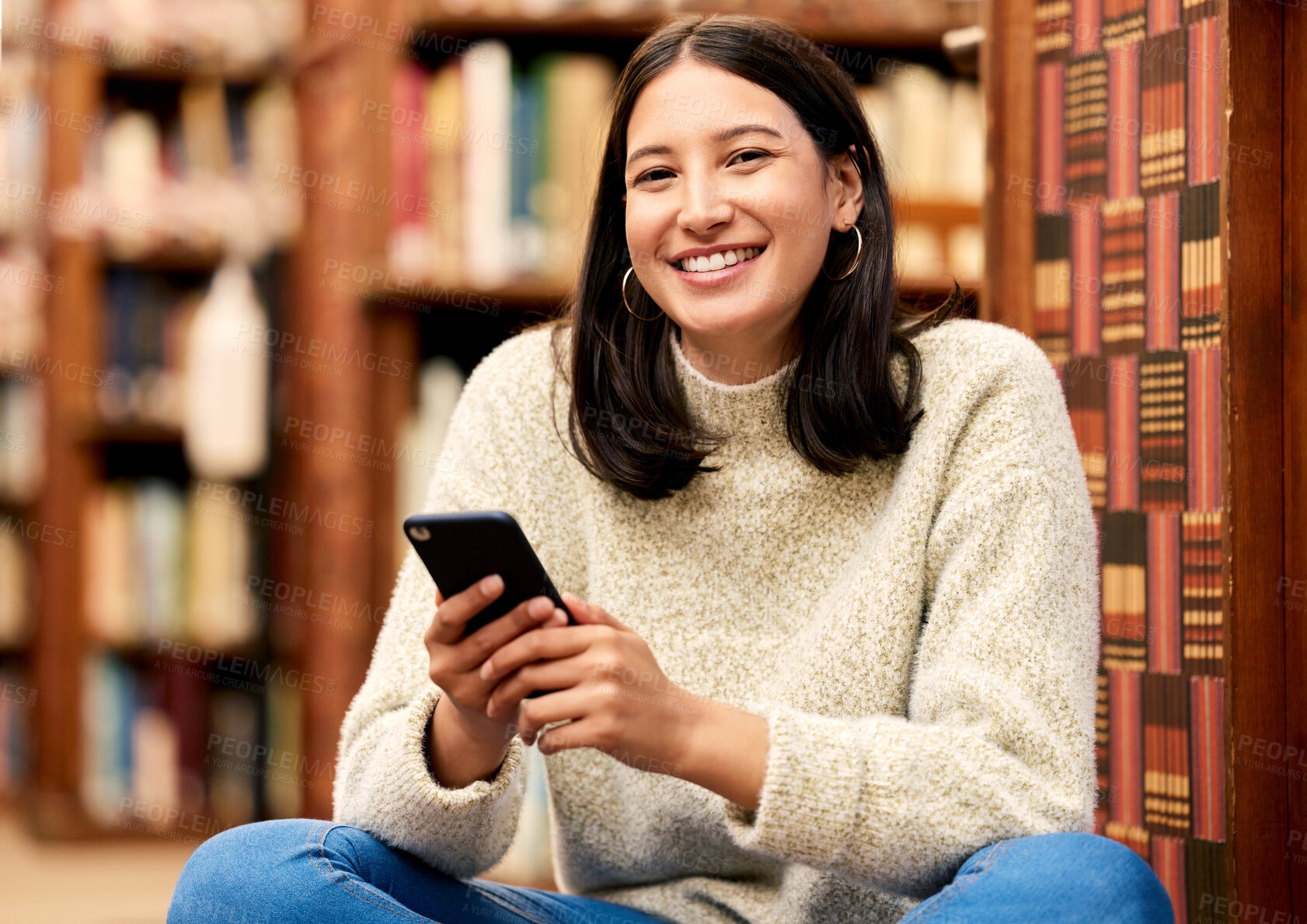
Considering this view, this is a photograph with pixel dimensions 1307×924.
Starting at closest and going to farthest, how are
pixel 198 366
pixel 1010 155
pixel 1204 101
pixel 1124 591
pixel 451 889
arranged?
pixel 451 889, pixel 1204 101, pixel 1124 591, pixel 1010 155, pixel 198 366

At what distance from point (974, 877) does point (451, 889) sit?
430mm

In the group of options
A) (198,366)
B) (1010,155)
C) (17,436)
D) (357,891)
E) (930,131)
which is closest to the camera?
(357,891)

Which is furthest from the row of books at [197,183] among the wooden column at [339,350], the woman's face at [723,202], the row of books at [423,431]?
the woman's face at [723,202]

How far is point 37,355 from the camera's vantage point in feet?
8.61

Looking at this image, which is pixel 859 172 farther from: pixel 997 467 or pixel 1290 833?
pixel 1290 833

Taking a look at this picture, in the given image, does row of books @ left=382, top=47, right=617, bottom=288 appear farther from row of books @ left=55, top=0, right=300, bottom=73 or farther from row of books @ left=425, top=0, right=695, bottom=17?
row of books @ left=55, top=0, right=300, bottom=73

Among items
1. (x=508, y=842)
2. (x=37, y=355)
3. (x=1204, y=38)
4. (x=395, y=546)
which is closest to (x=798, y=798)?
(x=508, y=842)

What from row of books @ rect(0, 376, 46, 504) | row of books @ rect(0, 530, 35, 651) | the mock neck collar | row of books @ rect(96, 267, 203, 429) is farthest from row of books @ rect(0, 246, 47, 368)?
the mock neck collar

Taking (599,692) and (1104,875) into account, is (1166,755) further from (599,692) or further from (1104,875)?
(599,692)

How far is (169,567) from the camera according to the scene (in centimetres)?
260

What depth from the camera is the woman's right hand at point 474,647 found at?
91cm

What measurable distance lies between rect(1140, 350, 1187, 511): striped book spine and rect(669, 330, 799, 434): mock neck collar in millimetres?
394

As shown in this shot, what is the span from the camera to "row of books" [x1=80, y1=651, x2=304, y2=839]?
260cm

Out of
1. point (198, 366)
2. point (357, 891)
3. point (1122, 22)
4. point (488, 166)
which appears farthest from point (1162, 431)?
point (198, 366)
